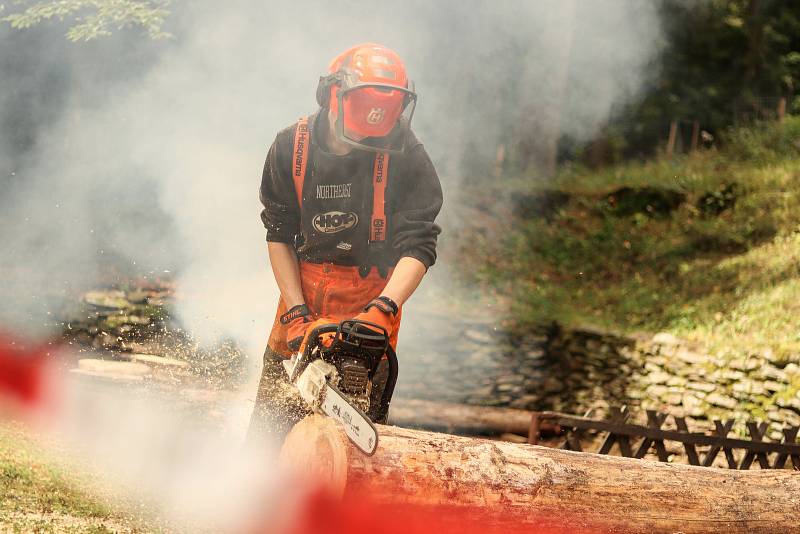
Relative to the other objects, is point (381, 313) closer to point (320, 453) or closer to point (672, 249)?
point (320, 453)

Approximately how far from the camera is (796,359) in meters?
7.63

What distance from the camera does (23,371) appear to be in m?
7.44

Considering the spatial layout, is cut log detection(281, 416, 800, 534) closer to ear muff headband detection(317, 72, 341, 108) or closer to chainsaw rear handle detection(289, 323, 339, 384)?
chainsaw rear handle detection(289, 323, 339, 384)

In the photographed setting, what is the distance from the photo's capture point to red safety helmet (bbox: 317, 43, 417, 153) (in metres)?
3.65

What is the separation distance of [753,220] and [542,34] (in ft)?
17.3

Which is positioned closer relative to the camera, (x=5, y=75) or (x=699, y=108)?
(x=5, y=75)

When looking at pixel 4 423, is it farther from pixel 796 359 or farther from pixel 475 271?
pixel 475 271

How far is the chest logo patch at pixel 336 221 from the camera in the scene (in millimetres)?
3908

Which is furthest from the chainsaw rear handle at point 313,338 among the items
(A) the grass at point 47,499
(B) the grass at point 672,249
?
(B) the grass at point 672,249

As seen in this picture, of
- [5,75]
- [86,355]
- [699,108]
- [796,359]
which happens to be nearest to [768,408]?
[796,359]

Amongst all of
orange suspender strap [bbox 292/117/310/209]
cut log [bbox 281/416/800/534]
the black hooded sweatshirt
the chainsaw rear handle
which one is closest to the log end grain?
cut log [bbox 281/416/800/534]

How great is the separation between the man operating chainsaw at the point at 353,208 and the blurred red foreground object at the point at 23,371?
3.44m

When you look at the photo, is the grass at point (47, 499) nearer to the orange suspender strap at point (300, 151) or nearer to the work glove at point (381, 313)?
the work glove at point (381, 313)

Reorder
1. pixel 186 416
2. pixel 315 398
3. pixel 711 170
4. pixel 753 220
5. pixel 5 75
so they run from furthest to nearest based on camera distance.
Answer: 1. pixel 711 170
2. pixel 753 220
3. pixel 5 75
4. pixel 186 416
5. pixel 315 398
